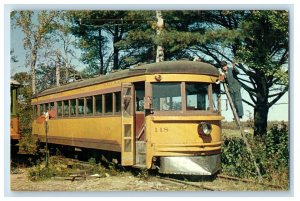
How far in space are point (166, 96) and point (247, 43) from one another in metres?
2.16

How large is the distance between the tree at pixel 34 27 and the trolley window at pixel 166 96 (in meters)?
2.36

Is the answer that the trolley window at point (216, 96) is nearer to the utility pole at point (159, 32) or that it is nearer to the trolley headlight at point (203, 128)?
the trolley headlight at point (203, 128)

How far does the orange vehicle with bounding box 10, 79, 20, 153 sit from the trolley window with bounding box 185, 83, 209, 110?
3234 millimetres

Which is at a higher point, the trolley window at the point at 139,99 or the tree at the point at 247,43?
the tree at the point at 247,43

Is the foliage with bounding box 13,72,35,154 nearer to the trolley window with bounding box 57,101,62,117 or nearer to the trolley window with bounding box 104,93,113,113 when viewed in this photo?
the trolley window with bounding box 57,101,62,117

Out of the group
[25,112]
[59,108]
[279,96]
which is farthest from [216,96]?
[59,108]

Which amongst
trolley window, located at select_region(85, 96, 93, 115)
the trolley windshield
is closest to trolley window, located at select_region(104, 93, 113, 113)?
trolley window, located at select_region(85, 96, 93, 115)

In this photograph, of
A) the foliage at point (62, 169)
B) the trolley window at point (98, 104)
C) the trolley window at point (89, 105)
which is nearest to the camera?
the foliage at point (62, 169)

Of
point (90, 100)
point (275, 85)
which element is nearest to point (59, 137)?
point (90, 100)

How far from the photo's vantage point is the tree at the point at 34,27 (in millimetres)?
10164

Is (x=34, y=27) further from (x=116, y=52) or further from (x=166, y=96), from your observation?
(x=166, y=96)

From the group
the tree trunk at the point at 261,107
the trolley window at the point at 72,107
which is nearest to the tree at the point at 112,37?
the trolley window at the point at 72,107

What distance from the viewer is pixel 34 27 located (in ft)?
35.3
